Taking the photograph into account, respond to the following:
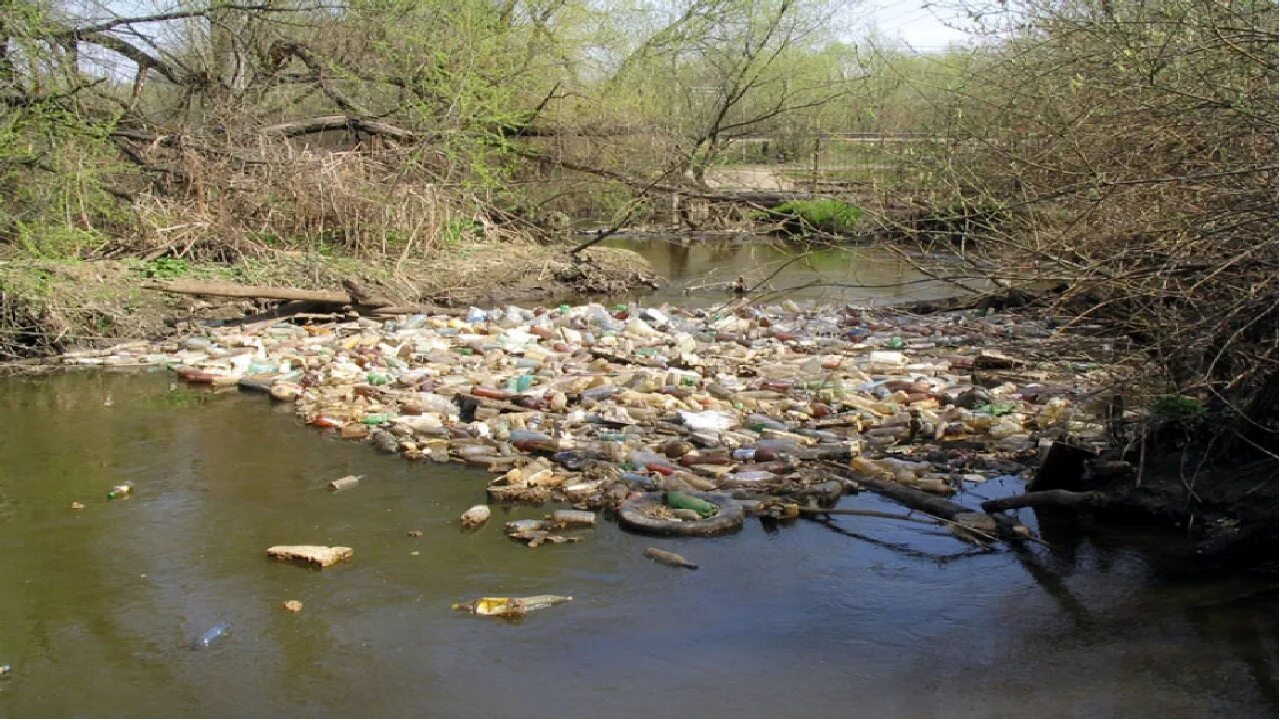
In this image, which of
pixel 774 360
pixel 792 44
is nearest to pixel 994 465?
pixel 774 360

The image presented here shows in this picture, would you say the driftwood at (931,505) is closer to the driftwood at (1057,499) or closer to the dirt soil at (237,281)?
the driftwood at (1057,499)

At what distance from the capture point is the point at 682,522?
539 cm

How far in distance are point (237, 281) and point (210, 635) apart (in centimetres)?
753

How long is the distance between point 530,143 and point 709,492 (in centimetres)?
1037

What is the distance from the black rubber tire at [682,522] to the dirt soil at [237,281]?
602 centimetres

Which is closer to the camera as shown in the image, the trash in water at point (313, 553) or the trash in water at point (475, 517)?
the trash in water at point (313, 553)

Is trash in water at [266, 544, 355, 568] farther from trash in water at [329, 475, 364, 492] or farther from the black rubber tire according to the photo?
the black rubber tire

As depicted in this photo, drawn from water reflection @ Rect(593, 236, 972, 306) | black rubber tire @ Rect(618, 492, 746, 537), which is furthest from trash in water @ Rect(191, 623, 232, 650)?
water reflection @ Rect(593, 236, 972, 306)

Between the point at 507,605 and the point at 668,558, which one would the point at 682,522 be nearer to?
the point at 668,558

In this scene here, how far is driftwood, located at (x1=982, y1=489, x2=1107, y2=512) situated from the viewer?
512cm

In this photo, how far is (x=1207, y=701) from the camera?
3.79m

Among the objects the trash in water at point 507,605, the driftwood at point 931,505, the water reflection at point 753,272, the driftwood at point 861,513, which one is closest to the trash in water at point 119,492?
the trash in water at point 507,605

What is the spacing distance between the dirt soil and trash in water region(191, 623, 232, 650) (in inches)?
230

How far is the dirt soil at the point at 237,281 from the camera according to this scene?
30.7 ft
